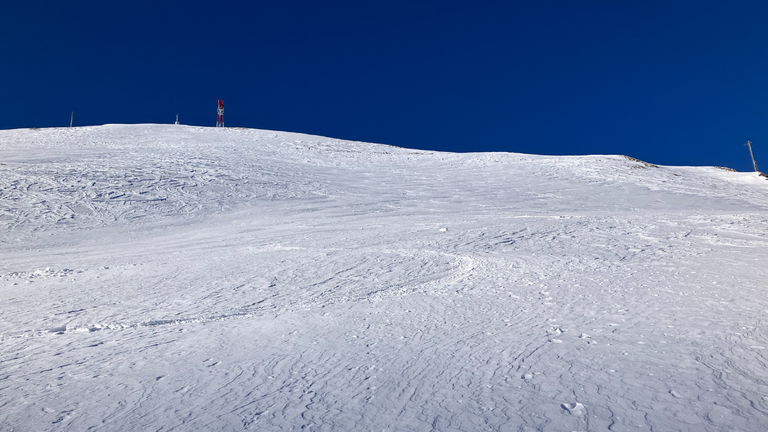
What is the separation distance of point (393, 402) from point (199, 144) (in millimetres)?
27682

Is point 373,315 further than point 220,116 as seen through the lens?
No

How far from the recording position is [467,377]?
390 centimetres

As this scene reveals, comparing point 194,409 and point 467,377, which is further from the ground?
point 467,377

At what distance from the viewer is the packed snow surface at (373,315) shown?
11.1 ft

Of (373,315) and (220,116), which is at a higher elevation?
(220,116)

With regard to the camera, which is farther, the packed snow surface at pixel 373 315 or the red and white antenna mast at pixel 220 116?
the red and white antenna mast at pixel 220 116

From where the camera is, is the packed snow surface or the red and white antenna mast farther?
the red and white antenna mast

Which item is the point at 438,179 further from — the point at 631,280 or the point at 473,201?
the point at 631,280

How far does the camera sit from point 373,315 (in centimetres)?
566

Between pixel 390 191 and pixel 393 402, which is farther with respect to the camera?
pixel 390 191

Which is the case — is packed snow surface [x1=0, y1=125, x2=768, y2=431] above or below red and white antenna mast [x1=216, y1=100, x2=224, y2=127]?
below

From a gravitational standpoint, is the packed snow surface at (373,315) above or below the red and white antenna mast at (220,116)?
below

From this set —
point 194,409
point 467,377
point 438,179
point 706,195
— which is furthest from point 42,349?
point 706,195

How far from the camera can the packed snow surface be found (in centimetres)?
339
